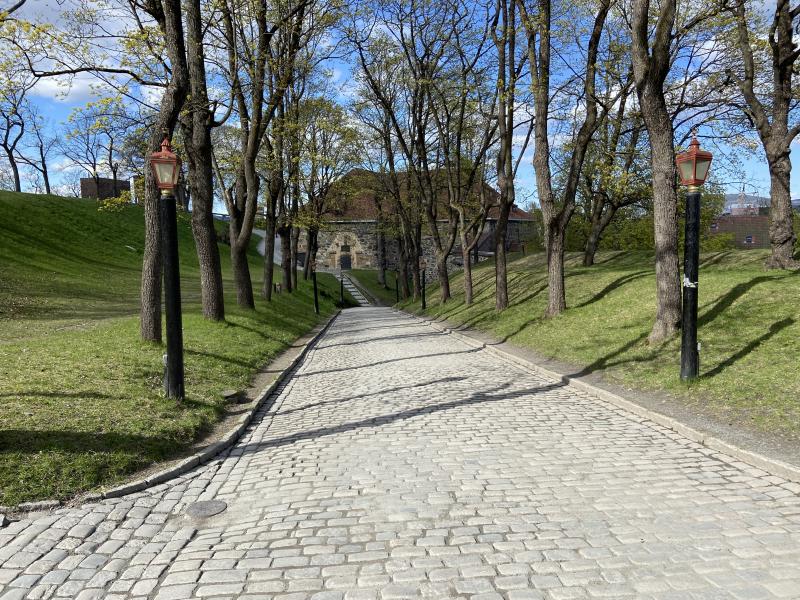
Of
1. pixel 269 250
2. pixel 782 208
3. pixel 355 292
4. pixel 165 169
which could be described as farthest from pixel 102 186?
pixel 782 208

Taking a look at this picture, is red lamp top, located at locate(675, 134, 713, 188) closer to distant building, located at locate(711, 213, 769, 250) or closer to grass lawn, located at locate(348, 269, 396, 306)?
grass lawn, located at locate(348, 269, 396, 306)

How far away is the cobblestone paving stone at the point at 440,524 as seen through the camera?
3426 millimetres

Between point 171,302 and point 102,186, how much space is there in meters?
63.9

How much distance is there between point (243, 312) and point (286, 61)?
24.1 feet

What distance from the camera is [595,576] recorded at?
11.2 ft

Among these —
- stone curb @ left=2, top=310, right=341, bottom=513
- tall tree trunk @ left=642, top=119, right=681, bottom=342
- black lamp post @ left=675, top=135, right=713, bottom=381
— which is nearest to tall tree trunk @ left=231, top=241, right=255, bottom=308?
stone curb @ left=2, top=310, right=341, bottom=513

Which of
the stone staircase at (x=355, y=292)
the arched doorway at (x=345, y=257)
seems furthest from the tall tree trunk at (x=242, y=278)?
the arched doorway at (x=345, y=257)

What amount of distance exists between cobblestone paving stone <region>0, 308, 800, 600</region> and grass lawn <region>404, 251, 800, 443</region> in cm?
123

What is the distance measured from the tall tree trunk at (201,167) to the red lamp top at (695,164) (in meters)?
9.65

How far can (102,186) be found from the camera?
6309 centimetres

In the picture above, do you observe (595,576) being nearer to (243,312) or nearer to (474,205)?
(243,312)

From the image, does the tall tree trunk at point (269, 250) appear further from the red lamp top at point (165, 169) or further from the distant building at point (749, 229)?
the distant building at point (749, 229)

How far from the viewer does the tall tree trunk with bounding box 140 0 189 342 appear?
33.8ft

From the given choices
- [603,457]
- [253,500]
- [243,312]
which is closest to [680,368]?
[603,457]
